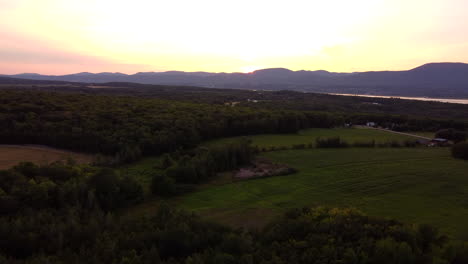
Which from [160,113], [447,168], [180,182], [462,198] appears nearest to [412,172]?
[447,168]

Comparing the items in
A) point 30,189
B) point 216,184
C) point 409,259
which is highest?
point 409,259

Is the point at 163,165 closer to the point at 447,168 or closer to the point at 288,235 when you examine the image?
the point at 288,235

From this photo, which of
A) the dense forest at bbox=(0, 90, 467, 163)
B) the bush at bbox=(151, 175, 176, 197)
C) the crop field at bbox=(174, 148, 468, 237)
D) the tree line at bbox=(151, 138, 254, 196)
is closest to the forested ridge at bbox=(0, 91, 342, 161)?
the dense forest at bbox=(0, 90, 467, 163)

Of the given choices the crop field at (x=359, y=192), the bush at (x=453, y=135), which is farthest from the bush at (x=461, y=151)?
the bush at (x=453, y=135)

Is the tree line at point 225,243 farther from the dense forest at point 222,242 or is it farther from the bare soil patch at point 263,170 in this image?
the bare soil patch at point 263,170

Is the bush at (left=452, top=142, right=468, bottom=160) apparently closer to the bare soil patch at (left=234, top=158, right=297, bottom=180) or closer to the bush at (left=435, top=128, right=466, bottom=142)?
the bush at (left=435, top=128, right=466, bottom=142)

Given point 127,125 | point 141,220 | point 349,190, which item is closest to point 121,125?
point 127,125
